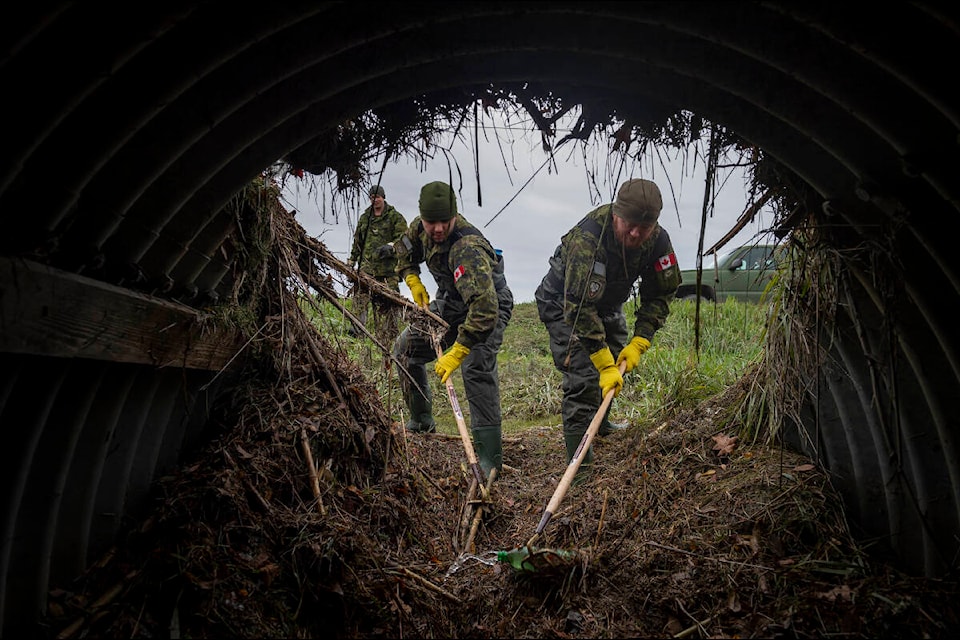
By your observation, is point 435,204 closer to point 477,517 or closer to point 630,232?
point 630,232

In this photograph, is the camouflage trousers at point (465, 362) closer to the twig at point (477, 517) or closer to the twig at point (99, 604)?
the twig at point (477, 517)

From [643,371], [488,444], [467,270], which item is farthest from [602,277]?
[643,371]

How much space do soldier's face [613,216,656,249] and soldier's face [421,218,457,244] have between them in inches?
68.7

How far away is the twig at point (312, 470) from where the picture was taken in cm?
346

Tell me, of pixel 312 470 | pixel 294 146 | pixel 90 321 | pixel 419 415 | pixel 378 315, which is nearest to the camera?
pixel 90 321

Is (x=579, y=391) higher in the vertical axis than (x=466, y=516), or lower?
higher

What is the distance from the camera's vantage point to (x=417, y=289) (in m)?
7.25

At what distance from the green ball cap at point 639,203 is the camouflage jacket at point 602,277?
161mm

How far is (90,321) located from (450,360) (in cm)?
369

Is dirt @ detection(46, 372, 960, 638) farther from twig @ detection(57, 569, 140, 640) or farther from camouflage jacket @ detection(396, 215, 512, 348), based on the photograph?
camouflage jacket @ detection(396, 215, 512, 348)

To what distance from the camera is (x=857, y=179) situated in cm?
258

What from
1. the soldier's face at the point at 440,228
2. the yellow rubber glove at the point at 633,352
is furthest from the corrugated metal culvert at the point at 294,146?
the soldier's face at the point at 440,228

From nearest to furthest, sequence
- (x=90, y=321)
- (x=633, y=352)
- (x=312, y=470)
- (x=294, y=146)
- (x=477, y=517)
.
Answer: (x=90, y=321) < (x=294, y=146) < (x=312, y=470) < (x=477, y=517) < (x=633, y=352)

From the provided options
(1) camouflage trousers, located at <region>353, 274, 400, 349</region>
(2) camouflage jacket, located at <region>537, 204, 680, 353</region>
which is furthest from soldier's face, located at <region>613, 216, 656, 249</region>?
(1) camouflage trousers, located at <region>353, 274, 400, 349</region>
